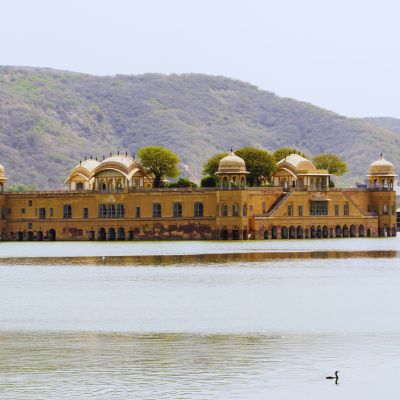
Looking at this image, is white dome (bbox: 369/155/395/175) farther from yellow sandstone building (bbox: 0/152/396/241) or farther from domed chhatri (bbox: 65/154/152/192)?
domed chhatri (bbox: 65/154/152/192)

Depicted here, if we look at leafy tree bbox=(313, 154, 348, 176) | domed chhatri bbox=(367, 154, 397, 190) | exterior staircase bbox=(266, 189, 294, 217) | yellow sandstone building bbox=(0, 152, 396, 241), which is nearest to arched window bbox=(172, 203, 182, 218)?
yellow sandstone building bbox=(0, 152, 396, 241)

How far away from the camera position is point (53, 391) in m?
24.7

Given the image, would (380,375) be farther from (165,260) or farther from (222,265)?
(165,260)

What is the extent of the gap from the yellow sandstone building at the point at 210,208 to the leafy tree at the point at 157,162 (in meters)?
3.27

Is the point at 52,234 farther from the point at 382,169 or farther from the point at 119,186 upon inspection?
the point at 382,169

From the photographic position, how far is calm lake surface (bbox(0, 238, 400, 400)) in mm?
25062

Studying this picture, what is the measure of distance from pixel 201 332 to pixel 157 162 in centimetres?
8307

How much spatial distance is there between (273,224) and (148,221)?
1045 centimetres

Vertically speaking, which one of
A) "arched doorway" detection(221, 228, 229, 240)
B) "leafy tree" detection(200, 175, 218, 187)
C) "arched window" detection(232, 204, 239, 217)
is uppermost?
"leafy tree" detection(200, 175, 218, 187)

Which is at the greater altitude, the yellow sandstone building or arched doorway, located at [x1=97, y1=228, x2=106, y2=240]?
the yellow sandstone building

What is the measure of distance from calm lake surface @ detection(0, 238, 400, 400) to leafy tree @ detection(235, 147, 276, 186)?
2167 inches

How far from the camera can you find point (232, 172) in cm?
10312

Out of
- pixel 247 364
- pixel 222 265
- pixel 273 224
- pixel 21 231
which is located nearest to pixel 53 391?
pixel 247 364

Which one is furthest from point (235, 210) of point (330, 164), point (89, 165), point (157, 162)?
point (330, 164)
